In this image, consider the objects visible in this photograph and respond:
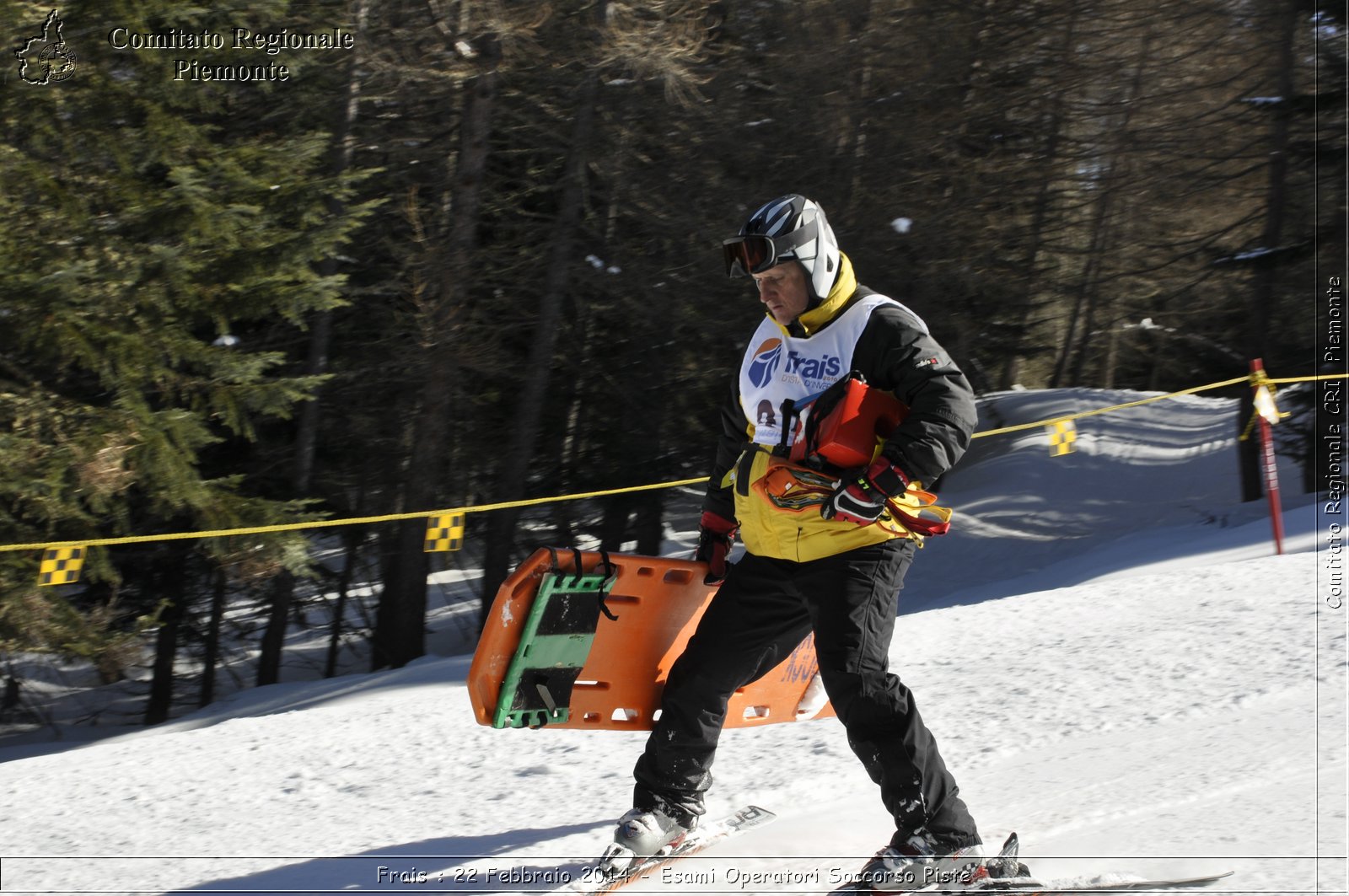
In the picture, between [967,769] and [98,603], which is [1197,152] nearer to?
[967,769]

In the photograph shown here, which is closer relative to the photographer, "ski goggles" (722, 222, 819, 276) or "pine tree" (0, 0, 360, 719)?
"ski goggles" (722, 222, 819, 276)

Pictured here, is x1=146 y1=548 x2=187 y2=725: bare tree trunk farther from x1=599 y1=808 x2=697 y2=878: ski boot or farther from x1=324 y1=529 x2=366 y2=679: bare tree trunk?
x1=599 y1=808 x2=697 y2=878: ski boot

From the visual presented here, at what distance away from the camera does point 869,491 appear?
3.07 meters

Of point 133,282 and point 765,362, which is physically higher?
point 133,282

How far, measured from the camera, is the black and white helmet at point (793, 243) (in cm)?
323

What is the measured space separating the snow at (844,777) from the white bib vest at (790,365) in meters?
1.31

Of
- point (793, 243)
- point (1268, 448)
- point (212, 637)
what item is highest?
point (793, 243)

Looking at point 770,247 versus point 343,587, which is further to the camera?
point 343,587

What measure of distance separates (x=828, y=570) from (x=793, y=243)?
0.89 meters

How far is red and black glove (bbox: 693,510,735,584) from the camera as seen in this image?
3.74 metres

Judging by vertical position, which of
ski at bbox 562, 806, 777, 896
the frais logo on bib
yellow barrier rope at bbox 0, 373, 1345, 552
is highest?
the frais logo on bib

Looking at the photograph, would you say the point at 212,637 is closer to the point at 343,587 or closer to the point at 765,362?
the point at 343,587

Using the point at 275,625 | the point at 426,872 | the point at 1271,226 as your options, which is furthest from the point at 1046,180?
the point at 426,872

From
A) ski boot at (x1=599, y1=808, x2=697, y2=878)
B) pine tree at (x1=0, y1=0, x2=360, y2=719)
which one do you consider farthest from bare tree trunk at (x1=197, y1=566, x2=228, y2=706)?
ski boot at (x1=599, y1=808, x2=697, y2=878)
